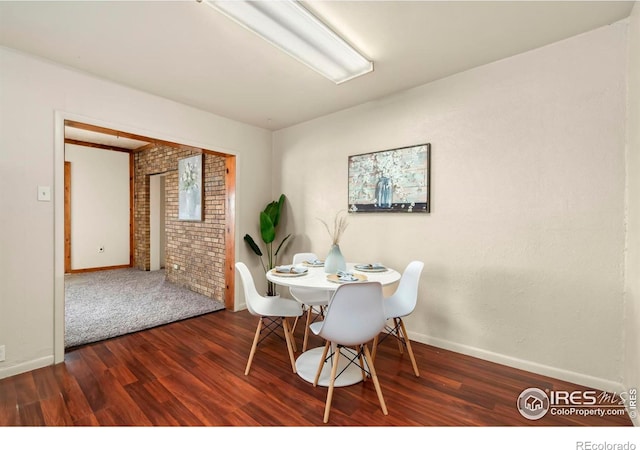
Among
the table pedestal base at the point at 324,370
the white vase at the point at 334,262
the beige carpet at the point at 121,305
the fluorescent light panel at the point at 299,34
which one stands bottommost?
the table pedestal base at the point at 324,370

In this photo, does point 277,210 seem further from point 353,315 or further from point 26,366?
point 26,366

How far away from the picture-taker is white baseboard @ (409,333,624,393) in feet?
6.61

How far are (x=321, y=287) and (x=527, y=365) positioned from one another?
1.79 m

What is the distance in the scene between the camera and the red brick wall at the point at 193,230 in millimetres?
4211

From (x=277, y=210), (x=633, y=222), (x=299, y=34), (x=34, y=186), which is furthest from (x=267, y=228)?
(x=633, y=222)

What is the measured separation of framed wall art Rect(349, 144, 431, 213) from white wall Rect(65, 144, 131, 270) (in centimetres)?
575

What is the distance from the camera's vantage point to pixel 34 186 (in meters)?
2.35

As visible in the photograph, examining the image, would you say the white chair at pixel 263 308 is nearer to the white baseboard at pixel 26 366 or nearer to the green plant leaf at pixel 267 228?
the green plant leaf at pixel 267 228

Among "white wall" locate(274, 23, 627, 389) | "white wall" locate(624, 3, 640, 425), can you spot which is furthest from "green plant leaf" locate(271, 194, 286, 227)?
"white wall" locate(624, 3, 640, 425)

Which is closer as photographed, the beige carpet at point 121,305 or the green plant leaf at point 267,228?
the beige carpet at point 121,305

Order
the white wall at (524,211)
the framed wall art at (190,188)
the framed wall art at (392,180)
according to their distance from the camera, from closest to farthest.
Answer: the white wall at (524,211)
the framed wall art at (392,180)
the framed wall art at (190,188)

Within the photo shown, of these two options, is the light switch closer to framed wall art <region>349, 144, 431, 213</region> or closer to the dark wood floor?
the dark wood floor

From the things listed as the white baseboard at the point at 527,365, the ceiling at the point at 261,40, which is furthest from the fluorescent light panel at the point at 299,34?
the white baseboard at the point at 527,365

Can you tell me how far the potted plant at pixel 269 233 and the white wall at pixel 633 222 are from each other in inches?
129
